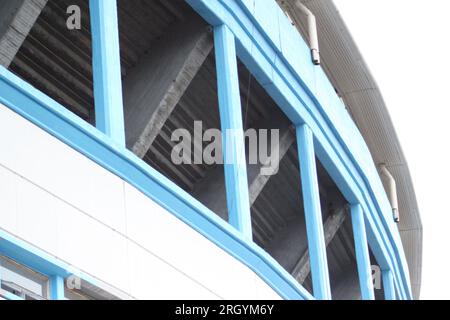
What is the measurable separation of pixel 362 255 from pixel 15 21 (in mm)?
7501

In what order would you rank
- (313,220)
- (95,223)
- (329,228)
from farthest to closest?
(329,228), (313,220), (95,223)

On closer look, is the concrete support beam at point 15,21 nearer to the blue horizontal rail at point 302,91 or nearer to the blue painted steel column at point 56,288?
the blue horizontal rail at point 302,91

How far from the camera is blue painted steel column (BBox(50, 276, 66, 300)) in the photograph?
9.60m

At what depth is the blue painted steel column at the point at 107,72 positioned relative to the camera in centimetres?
1112

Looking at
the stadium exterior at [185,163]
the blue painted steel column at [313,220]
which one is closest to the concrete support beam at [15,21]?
the stadium exterior at [185,163]

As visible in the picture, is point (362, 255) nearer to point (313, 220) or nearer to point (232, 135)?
point (313, 220)

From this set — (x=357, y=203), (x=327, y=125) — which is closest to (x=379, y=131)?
(x=357, y=203)

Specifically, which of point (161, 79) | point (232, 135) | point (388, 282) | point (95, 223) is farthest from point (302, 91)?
point (95, 223)

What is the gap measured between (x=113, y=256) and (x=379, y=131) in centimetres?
1202

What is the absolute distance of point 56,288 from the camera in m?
9.64

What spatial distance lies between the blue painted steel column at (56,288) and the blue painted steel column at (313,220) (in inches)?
235

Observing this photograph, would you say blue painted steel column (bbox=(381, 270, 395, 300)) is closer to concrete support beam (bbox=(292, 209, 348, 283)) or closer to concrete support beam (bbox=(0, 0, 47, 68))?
concrete support beam (bbox=(292, 209, 348, 283))

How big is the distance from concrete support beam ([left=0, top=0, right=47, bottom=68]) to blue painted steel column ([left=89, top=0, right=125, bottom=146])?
1.25 meters
